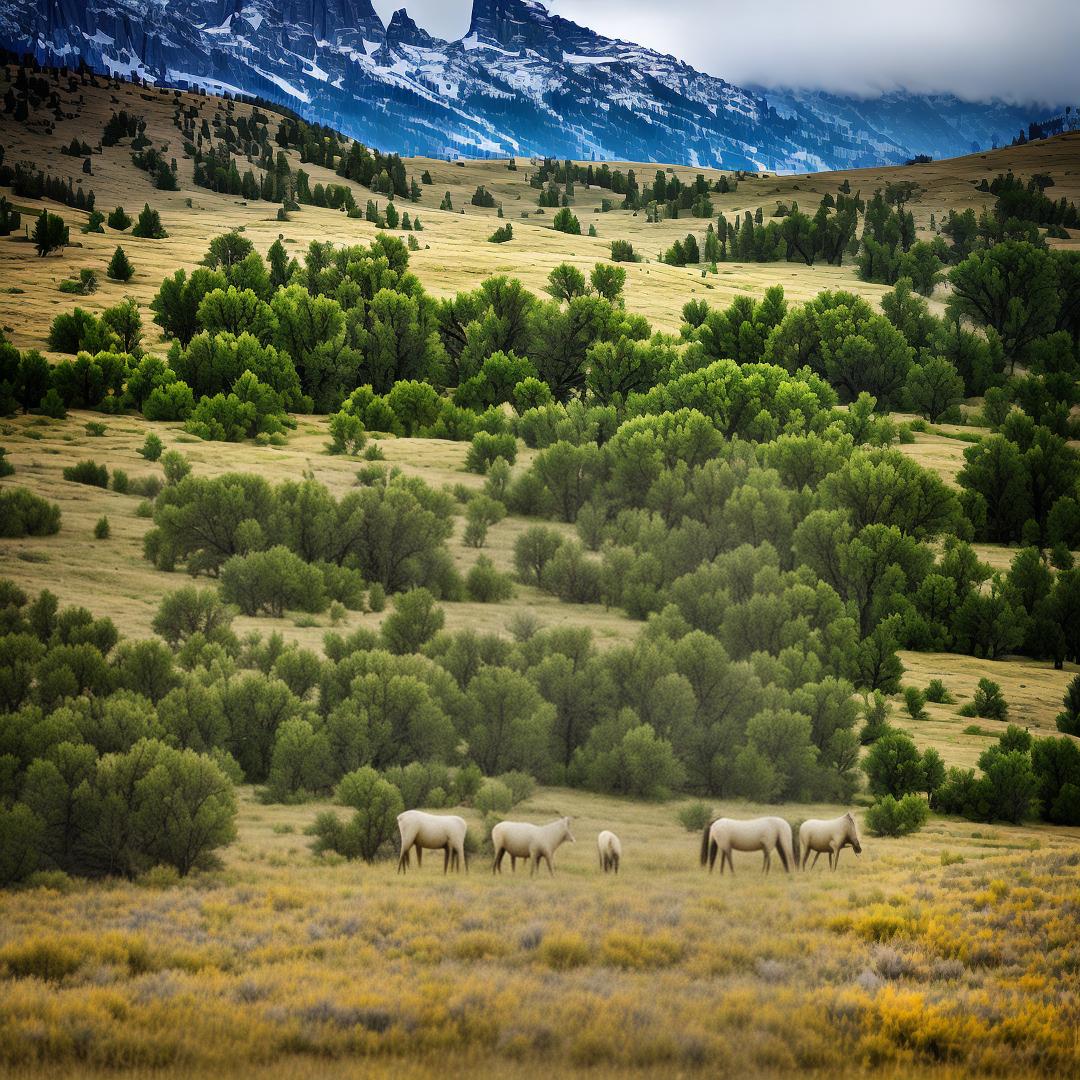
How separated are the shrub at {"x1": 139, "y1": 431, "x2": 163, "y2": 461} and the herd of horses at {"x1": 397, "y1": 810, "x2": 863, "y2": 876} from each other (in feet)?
77.9

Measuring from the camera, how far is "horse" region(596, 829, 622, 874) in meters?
13.6

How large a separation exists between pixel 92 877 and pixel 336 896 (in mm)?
3464

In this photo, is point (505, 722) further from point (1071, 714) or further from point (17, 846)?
point (1071, 714)

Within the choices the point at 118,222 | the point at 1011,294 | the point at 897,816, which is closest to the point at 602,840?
the point at 897,816

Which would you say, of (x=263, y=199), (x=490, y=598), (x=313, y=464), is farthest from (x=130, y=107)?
(x=490, y=598)

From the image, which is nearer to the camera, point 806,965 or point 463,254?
point 806,965

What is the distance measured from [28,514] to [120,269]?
3589 cm

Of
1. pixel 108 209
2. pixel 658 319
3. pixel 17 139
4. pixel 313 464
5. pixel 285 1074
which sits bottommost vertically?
pixel 285 1074

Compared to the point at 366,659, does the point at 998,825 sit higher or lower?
lower

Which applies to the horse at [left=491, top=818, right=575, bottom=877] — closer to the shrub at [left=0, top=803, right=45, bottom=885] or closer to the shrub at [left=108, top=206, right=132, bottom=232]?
the shrub at [left=0, top=803, right=45, bottom=885]

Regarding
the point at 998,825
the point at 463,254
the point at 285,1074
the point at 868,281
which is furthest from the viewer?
the point at 868,281

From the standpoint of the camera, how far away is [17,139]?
10156 cm

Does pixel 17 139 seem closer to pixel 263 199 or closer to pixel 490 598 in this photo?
pixel 263 199

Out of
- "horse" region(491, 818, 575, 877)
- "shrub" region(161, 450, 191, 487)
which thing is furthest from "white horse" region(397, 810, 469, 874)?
"shrub" region(161, 450, 191, 487)
